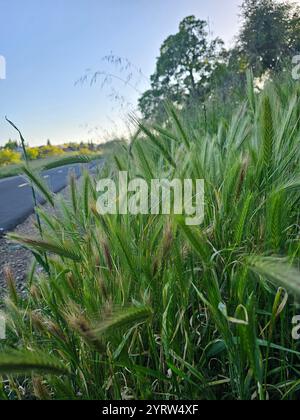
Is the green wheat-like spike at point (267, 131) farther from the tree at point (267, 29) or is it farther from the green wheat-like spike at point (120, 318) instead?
the tree at point (267, 29)

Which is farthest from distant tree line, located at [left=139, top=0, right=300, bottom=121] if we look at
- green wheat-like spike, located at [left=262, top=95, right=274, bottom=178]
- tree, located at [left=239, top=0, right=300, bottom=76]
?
green wheat-like spike, located at [left=262, top=95, right=274, bottom=178]

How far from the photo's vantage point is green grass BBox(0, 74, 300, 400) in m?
0.63

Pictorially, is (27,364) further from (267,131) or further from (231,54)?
(231,54)

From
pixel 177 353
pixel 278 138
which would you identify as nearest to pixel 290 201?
pixel 278 138

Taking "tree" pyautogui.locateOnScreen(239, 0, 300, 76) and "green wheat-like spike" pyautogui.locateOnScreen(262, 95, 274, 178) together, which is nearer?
"green wheat-like spike" pyautogui.locateOnScreen(262, 95, 274, 178)

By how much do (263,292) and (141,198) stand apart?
0.39 m

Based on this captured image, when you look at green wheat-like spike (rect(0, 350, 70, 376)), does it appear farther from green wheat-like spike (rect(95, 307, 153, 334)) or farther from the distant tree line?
the distant tree line

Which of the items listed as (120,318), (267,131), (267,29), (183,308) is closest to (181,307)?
Answer: (183,308)

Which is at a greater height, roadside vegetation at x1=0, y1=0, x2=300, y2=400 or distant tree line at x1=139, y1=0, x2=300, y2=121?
distant tree line at x1=139, y1=0, x2=300, y2=121

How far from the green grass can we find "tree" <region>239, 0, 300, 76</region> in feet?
26.1

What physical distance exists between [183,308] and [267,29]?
11.1 meters

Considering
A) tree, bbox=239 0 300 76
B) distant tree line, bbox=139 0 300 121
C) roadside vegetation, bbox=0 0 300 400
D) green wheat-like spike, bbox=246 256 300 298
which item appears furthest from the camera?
tree, bbox=239 0 300 76

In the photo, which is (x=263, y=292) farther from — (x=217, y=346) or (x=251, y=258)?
(x=251, y=258)
